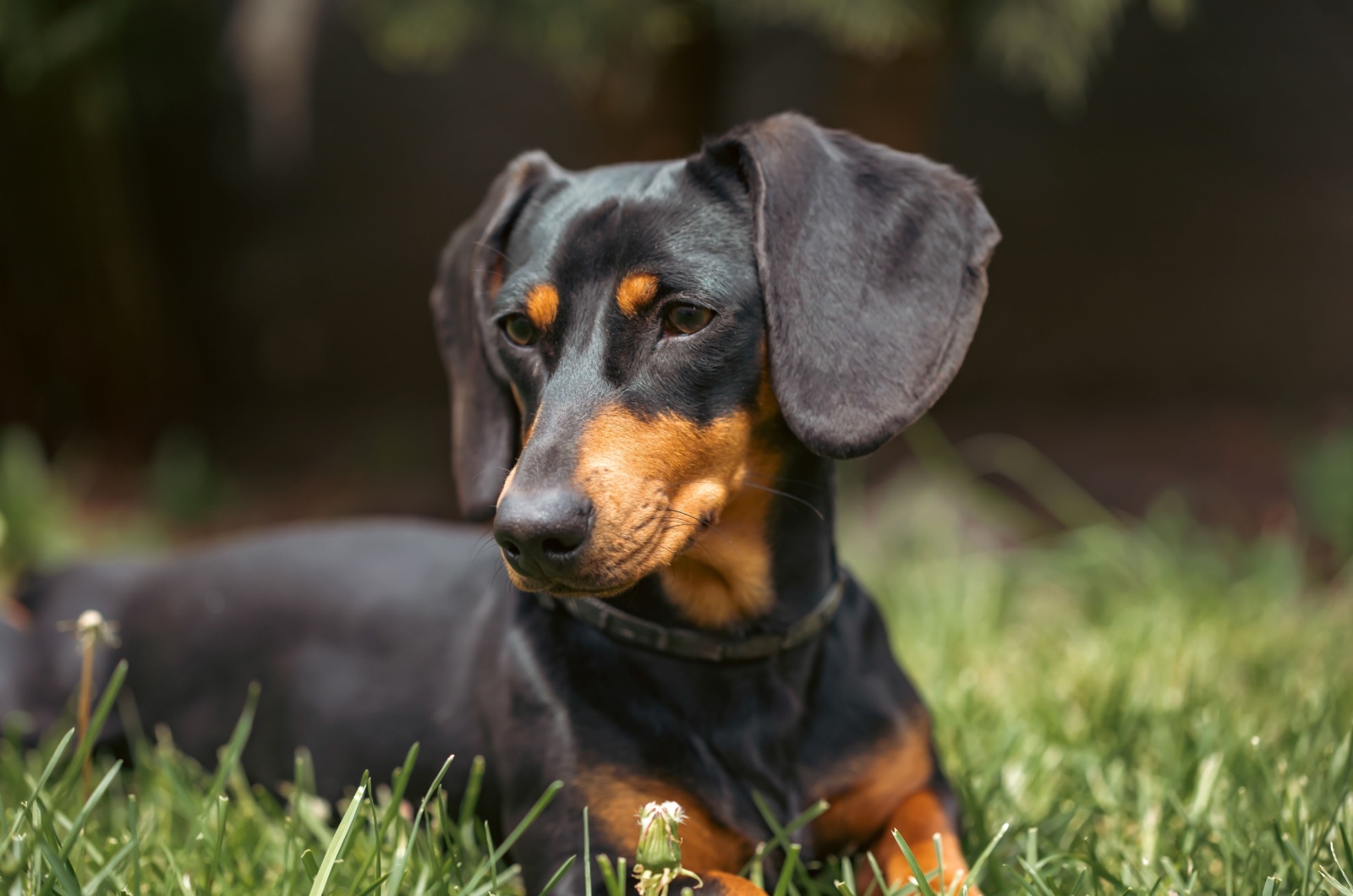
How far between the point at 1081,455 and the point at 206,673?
4320 millimetres

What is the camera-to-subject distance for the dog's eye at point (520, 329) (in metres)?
1.95

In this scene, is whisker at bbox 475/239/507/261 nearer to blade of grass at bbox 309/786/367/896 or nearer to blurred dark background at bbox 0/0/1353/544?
blade of grass at bbox 309/786/367/896

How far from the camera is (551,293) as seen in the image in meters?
1.89

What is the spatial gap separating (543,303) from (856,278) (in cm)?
51

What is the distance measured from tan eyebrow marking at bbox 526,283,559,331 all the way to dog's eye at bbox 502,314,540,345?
3 centimetres

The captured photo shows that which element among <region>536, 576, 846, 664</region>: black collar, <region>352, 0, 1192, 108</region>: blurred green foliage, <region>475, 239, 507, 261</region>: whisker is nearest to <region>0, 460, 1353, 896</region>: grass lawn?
<region>536, 576, 846, 664</region>: black collar

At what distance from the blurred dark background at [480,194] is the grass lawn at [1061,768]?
1338 mm

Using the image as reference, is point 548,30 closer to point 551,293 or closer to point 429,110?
point 551,293

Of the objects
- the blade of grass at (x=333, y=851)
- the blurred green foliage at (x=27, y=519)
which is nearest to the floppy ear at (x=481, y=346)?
the blade of grass at (x=333, y=851)

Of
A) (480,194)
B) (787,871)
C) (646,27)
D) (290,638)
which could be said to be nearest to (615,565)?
(787,871)

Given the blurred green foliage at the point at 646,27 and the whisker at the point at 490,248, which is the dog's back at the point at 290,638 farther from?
the blurred green foliage at the point at 646,27

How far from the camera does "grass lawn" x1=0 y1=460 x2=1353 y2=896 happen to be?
6.10ft

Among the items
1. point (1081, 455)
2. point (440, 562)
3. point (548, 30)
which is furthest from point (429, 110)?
point (440, 562)

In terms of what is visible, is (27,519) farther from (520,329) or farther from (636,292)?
(636,292)
